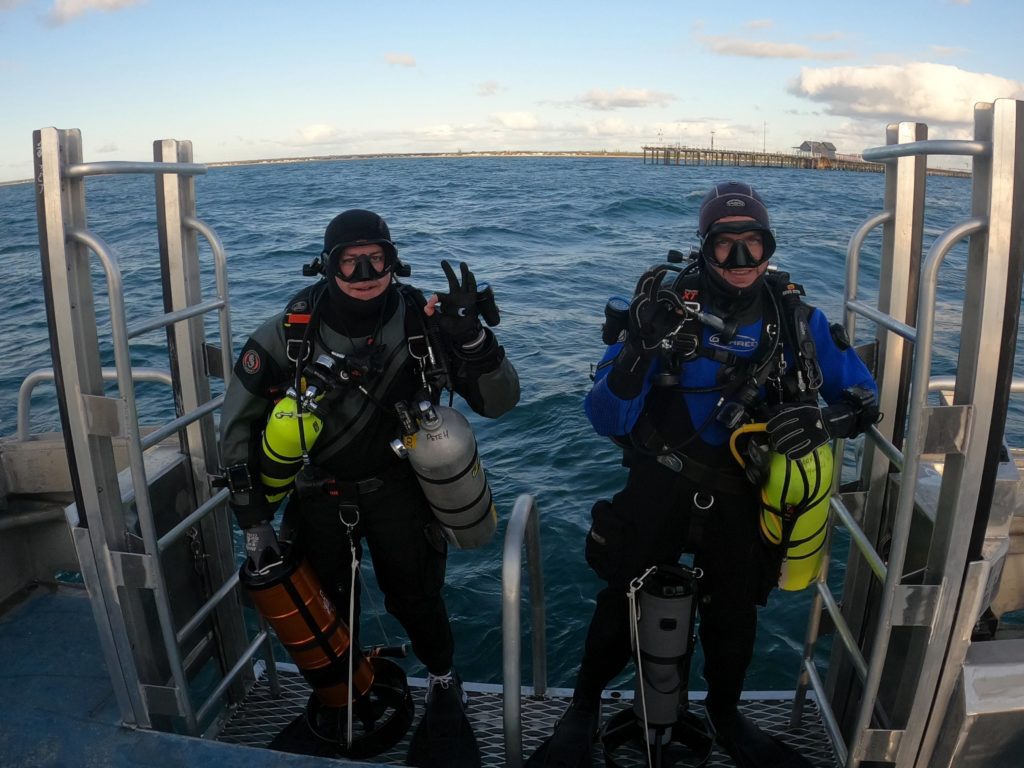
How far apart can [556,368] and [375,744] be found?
22.5 feet

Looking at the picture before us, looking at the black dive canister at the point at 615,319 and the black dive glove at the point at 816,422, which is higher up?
the black dive canister at the point at 615,319

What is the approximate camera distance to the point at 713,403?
2.63 meters

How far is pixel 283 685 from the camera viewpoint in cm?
346

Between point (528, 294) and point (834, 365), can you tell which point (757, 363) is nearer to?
point (834, 365)

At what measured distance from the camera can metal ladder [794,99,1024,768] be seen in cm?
185

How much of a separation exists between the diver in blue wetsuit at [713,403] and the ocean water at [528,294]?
1.47 meters

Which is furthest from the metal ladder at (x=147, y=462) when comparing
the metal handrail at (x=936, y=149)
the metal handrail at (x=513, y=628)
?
the metal handrail at (x=936, y=149)

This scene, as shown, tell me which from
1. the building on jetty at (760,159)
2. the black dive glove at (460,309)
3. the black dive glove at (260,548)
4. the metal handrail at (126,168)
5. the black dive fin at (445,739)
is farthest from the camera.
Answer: the building on jetty at (760,159)

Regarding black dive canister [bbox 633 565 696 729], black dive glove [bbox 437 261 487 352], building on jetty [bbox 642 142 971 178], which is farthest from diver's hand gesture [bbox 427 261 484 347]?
building on jetty [bbox 642 142 971 178]

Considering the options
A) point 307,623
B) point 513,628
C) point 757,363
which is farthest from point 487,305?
point 307,623

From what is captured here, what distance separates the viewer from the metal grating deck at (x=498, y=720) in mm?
2924

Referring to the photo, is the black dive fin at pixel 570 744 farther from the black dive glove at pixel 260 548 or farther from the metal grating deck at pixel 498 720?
the black dive glove at pixel 260 548

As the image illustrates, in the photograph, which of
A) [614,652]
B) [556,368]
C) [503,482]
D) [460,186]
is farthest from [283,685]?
[460,186]

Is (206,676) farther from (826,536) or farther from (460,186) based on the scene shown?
(460,186)
